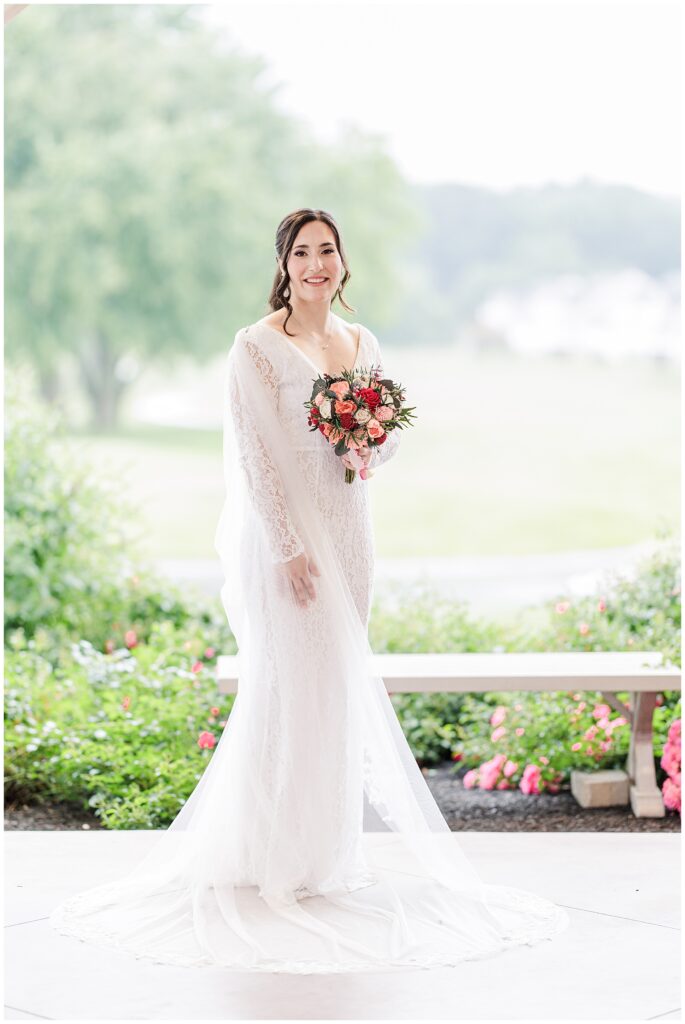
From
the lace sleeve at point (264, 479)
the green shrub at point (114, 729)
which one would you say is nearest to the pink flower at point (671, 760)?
the green shrub at point (114, 729)

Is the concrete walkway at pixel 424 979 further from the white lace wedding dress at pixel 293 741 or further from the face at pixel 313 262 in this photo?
the face at pixel 313 262

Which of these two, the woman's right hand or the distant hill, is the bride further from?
the distant hill

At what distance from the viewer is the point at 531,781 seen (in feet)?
19.2

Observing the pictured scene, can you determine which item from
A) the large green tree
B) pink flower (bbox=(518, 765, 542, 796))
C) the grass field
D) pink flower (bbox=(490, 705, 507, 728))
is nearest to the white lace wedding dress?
pink flower (bbox=(518, 765, 542, 796))

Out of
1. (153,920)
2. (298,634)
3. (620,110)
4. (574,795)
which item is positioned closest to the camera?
(153,920)

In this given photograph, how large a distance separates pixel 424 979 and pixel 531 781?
2347 mm

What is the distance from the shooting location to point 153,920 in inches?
159

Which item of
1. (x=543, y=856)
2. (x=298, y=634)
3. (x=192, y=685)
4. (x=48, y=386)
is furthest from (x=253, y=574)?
(x=48, y=386)

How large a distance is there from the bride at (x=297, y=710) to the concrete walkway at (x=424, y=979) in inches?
7.1

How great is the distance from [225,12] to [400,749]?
13577 millimetres

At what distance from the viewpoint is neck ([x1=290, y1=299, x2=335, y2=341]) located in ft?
14.6

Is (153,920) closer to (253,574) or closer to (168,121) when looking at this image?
(253,574)

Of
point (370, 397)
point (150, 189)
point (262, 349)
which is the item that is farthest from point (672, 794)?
point (150, 189)

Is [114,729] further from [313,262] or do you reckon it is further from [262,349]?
[313,262]
